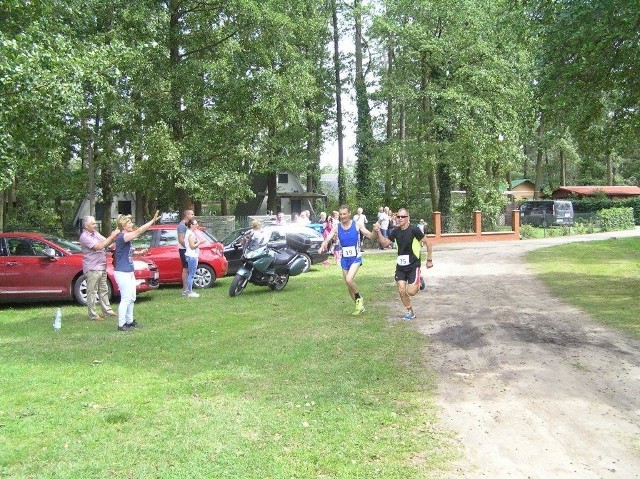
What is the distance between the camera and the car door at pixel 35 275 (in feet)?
38.9

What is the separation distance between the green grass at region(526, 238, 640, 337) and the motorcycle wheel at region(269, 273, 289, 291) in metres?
6.00

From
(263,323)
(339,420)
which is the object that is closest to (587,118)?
(263,323)

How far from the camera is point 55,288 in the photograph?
1194 cm

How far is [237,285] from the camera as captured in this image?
42.7ft

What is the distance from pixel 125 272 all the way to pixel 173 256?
5072mm

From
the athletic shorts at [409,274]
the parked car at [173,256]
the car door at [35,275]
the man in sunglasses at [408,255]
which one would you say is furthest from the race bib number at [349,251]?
the car door at [35,275]

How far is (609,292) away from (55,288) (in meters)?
11.4

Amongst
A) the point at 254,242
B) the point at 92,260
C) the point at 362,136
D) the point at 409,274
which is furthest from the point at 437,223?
the point at 92,260

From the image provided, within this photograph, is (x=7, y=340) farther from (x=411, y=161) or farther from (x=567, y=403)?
(x=411, y=161)

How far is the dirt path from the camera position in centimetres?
421

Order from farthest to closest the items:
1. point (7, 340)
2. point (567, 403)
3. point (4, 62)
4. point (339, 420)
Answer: point (4, 62), point (7, 340), point (567, 403), point (339, 420)

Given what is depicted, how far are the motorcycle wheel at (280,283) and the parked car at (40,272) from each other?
2.95m

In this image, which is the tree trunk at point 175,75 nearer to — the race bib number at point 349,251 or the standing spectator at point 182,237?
the standing spectator at point 182,237

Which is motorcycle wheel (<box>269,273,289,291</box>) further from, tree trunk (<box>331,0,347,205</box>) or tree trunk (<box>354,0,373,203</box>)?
tree trunk (<box>331,0,347,205</box>)
